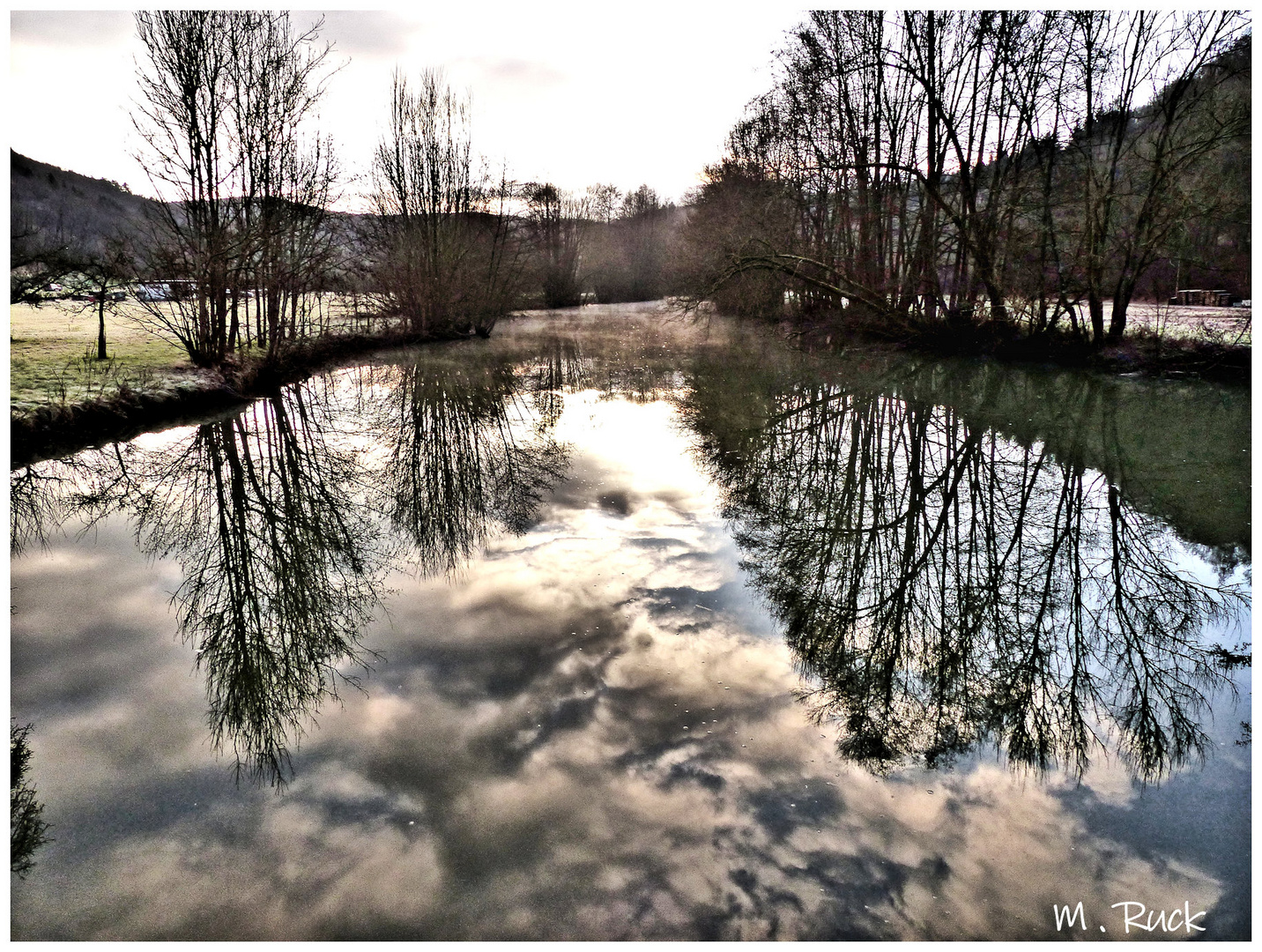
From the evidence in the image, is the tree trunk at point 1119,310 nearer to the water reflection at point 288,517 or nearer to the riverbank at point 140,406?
the water reflection at point 288,517

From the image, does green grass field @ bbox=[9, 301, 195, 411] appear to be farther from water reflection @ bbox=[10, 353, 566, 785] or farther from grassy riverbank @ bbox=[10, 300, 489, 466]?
water reflection @ bbox=[10, 353, 566, 785]

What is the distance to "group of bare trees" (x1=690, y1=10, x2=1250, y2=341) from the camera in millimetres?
14805

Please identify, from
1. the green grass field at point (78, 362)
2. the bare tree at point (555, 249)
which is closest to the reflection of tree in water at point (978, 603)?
the green grass field at point (78, 362)

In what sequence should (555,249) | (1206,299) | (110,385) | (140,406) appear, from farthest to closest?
(555,249) < (1206,299) < (110,385) < (140,406)

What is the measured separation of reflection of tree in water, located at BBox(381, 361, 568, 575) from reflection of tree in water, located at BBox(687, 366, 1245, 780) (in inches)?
95.6

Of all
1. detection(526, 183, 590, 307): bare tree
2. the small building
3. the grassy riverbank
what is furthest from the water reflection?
detection(526, 183, 590, 307): bare tree

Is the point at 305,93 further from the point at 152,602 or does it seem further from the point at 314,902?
the point at 314,902

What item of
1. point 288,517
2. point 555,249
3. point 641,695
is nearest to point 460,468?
point 288,517

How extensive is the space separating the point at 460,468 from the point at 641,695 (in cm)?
612

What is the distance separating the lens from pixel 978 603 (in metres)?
5.59

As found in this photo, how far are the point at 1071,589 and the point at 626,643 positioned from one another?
11.7 ft

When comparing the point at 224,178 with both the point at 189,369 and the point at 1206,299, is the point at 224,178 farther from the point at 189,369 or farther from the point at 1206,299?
the point at 1206,299

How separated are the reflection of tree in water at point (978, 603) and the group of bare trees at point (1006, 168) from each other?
9324 mm

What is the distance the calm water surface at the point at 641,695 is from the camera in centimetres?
297
